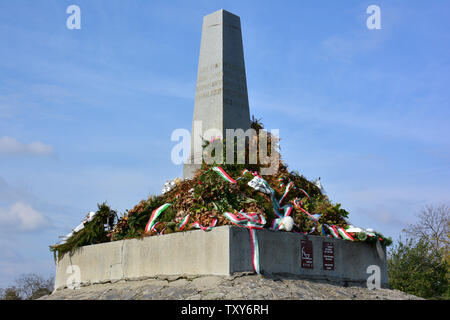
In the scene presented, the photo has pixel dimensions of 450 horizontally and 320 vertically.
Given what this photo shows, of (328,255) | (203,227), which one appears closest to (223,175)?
(203,227)

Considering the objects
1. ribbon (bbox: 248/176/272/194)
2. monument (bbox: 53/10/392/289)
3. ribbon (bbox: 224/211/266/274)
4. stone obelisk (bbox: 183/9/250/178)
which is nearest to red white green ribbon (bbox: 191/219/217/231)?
monument (bbox: 53/10/392/289)

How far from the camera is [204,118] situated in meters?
11.6

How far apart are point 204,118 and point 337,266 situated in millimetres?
5032

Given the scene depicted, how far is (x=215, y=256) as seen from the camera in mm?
6855

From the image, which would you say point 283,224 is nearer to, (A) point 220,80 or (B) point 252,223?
(B) point 252,223

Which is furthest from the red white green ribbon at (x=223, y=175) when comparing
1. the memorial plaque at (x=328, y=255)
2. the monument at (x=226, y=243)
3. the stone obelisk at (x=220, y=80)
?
the stone obelisk at (x=220, y=80)

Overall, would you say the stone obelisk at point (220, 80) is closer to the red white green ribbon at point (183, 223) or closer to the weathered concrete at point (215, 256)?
the weathered concrete at point (215, 256)

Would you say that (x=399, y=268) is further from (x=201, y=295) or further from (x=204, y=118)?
(x=201, y=295)

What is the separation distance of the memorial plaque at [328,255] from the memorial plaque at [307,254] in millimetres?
368

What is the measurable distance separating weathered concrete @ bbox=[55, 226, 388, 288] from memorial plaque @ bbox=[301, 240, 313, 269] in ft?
Answer: 0.24

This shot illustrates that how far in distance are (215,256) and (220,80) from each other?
565 cm

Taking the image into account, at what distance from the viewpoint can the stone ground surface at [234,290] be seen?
620 centimetres
